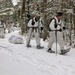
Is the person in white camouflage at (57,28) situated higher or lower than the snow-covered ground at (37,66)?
higher

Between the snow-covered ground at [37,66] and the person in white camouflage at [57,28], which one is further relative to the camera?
the person in white camouflage at [57,28]

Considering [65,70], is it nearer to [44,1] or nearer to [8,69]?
[8,69]

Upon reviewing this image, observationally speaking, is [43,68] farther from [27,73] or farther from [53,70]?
[27,73]

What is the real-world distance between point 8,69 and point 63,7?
9858mm

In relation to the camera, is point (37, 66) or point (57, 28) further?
point (57, 28)

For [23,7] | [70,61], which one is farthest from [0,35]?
[70,61]

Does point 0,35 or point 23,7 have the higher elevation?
point 23,7

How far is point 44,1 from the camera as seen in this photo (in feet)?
51.0

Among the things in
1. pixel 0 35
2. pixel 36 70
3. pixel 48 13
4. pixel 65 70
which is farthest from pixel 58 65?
pixel 0 35

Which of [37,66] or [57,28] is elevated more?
[57,28]

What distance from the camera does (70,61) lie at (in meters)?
9.05

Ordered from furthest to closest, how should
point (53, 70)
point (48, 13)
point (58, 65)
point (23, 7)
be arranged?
1. point (23, 7)
2. point (48, 13)
3. point (58, 65)
4. point (53, 70)

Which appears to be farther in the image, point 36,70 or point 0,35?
point 0,35

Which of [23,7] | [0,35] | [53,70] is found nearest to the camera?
[53,70]
